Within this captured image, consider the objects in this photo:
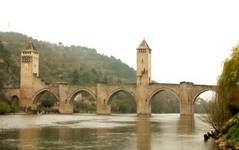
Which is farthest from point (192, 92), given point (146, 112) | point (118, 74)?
point (118, 74)

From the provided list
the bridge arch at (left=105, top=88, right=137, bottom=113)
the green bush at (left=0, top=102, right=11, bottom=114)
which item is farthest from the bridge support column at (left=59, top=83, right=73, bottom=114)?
the bridge arch at (left=105, top=88, right=137, bottom=113)

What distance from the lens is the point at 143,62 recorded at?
301 feet

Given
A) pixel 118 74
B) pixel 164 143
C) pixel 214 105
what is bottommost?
pixel 164 143

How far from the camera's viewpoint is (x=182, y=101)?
278 ft

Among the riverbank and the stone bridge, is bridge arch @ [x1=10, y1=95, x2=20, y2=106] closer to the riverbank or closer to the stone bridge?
the stone bridge

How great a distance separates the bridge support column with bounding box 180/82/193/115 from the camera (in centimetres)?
8431

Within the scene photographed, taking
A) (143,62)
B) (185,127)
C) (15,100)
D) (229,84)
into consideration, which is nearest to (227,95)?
(229,84)

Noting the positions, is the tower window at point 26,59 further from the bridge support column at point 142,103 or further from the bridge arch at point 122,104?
the bridge support column at point 142,103

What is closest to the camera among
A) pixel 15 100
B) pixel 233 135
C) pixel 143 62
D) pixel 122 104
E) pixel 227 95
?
pixel 233 135

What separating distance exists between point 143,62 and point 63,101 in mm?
15827

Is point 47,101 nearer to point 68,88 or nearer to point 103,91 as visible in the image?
point 68,88

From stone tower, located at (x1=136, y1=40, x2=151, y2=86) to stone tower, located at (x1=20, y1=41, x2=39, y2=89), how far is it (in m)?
19.9

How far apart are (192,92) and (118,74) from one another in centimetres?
8595

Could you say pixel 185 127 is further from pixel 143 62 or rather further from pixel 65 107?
Result: pixel 65 107
